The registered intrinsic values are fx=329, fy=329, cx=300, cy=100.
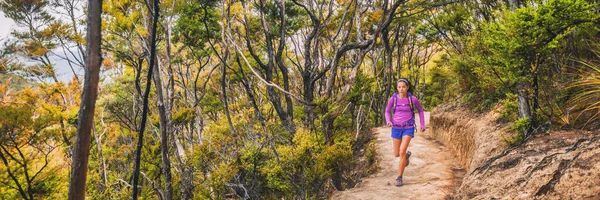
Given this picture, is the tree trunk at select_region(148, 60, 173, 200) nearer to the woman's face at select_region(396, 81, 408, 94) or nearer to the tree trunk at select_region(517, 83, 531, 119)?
the woman's face at select_region(396, 81, 408, 94)

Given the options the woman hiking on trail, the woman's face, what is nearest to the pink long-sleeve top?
the woman hiking on trail

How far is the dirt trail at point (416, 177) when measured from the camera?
4.48 meters

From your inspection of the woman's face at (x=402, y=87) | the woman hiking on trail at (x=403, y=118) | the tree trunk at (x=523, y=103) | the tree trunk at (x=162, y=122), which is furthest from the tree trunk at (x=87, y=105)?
the tree trunk at (x=523, y=103)

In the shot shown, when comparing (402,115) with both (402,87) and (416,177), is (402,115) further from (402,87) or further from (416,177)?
(416,177)

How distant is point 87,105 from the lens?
2.19m

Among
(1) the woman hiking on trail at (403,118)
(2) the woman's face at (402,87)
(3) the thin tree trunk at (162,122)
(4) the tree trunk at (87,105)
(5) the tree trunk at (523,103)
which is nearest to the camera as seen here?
(4) the tree trunk at (87,105)

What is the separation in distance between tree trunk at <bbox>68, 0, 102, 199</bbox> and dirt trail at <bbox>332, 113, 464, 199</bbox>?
3.45 m

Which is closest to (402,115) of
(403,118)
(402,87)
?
(403,118)

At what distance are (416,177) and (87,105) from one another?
4.68m

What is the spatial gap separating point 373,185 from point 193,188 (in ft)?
17.4

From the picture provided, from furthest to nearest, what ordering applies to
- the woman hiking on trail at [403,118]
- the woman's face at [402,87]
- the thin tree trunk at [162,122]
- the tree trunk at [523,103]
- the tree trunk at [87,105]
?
the thin tree trunk at [162,122], the woman's face at [402,87], the woman hiking on trail at [403,118], the tree trunk at [523,103], the tree trunk at [87,105]

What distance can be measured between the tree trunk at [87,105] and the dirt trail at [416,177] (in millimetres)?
3448

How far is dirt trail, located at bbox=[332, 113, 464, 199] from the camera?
448cm

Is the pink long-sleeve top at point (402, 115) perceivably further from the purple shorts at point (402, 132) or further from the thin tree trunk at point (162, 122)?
the thin tree trunk at point (162, 122)
